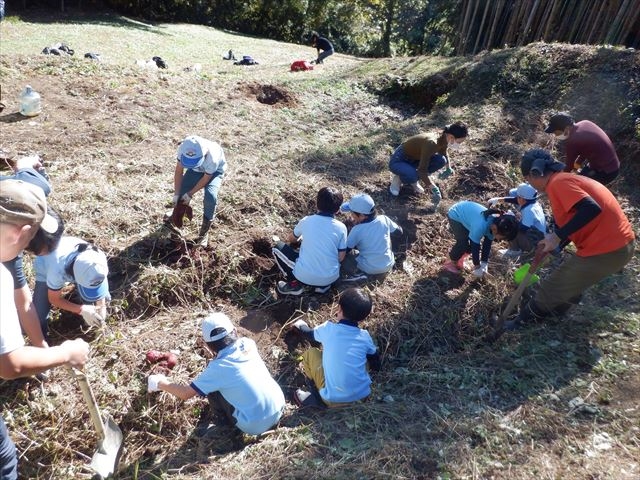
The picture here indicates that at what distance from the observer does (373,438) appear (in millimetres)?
2846

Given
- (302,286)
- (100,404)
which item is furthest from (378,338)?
(100,404)

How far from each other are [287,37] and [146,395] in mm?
23105

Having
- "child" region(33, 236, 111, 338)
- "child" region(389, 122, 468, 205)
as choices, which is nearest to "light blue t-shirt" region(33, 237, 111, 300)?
"child" region(33, 236, 111, 338)

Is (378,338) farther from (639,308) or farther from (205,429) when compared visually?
(639,308)

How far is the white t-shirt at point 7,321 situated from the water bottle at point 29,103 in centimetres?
551

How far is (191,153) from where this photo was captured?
4.09 meters

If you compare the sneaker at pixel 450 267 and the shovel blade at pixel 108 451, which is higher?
the sneaker at pixel 450 267

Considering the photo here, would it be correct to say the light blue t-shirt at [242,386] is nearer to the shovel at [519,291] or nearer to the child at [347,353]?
the child at [347,353]

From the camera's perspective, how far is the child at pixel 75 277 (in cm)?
297

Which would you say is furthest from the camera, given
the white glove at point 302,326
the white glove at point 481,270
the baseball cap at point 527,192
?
the baseball cap at point 527,192

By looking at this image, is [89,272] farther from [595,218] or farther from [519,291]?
[595,218]

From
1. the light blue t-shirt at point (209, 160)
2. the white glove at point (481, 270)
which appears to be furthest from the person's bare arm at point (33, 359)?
the white glove at point (481, 270)

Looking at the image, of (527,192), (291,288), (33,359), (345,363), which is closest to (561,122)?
(527,192)

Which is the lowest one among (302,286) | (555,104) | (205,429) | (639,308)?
(205,429)
